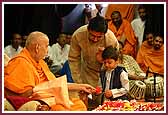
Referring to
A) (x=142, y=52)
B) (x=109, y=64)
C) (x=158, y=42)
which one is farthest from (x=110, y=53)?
(x=158, y=42)

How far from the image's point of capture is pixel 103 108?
3557mm

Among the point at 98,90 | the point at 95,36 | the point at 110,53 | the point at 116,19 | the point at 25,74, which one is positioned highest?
the point at 116,19

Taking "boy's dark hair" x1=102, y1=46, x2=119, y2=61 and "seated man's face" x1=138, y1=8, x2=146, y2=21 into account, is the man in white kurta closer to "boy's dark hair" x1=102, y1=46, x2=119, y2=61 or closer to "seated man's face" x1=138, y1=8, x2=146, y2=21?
"boy's dark hair" x1=102, y1=46, x2=119, y2=61

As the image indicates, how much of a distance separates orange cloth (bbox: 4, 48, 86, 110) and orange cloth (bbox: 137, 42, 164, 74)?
1.50ft

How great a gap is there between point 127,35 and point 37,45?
1.83 feet

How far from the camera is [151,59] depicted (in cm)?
356

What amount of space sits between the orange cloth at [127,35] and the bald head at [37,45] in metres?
0.41

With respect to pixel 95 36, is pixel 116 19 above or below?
above

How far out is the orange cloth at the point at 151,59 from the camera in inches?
140

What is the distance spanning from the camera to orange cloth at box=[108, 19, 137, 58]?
140 inches

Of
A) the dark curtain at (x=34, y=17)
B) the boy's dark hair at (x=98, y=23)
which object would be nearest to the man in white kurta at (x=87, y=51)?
the boy's dark hair at (x=98, y=23)

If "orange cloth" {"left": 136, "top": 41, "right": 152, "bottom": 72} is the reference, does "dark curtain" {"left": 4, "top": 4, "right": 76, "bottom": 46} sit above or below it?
above

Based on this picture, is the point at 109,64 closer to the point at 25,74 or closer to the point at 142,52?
the point at 142,52

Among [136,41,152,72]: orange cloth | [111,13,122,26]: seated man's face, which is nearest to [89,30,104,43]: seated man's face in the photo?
[111,13,122,26]: seated man's face
